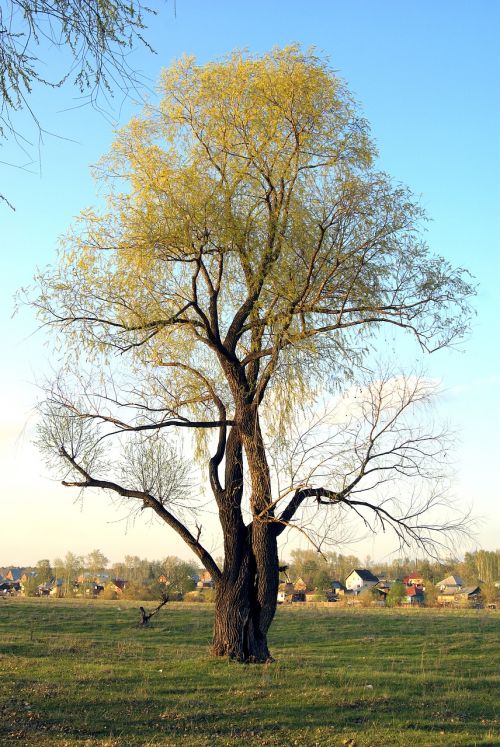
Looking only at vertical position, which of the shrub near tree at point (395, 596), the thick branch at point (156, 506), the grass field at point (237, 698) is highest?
the thick branch at point (156, 506)

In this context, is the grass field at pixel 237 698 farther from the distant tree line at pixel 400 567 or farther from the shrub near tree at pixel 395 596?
the shrub near tree at pixel 395 596

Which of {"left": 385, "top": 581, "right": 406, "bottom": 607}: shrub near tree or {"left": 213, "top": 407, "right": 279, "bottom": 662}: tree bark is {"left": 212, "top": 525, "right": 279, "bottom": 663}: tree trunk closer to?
{"left": 213, "top": 407, "right": 279, "bottom": 662}: tree bark

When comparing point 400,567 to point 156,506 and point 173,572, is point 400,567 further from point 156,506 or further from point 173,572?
point 173,572

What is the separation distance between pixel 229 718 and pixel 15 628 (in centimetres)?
1844

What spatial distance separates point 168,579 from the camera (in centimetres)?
4653

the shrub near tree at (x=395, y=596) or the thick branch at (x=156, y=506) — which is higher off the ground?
the thick branch at (x=156, y=506)

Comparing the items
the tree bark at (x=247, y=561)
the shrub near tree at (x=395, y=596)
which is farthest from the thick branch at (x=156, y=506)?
the shrub near tree at (x=395, y=596)

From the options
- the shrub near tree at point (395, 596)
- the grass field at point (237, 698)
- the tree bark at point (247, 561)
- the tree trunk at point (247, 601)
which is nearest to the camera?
the grass field at point (237, 698)

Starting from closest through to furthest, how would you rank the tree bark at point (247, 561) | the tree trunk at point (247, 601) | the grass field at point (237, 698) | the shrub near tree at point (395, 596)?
the grass field at point (237, 698) → the tree bark at point (247, 561) → the tree trunk at point (247, 601) → the shrub near tree at point (395, 596)

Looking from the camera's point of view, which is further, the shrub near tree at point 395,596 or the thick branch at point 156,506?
the shrub near tree at point 395,596

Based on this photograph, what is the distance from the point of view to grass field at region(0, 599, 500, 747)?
799 centimetres

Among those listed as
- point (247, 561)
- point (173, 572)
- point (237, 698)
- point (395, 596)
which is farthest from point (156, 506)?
point (395, 596)

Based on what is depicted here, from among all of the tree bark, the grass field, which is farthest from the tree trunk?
the grass field

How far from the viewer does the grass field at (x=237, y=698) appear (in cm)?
799
